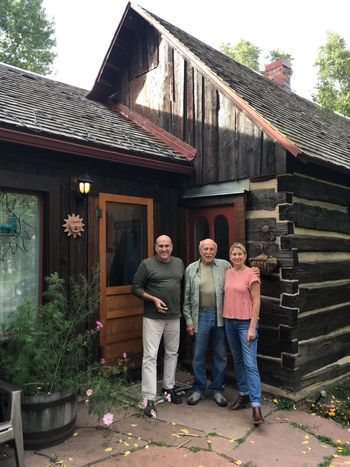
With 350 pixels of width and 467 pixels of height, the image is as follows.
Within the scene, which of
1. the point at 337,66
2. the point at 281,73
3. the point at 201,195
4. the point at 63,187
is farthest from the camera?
the point at 337,66

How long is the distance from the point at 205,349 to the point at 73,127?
2.95m

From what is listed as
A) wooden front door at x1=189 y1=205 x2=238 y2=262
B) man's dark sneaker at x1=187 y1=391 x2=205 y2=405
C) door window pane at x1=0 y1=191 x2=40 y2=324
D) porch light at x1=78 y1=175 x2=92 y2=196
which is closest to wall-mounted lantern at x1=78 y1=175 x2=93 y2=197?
porch light at x1=78 y1=175 x2=92 y2=196

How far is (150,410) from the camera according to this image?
3994mm

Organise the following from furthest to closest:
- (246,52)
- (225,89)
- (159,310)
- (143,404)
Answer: (246,52)
(225,89)
(159,310)
(143,404)

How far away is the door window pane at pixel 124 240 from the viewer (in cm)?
499

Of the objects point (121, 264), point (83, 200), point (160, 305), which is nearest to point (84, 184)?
point (83, 200)

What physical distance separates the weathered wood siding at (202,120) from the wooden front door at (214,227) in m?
0.39

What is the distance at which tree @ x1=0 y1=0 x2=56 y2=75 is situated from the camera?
21.1m

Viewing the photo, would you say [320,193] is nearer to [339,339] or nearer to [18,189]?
[339,339]

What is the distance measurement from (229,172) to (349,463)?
329 centimetres

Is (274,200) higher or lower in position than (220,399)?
higher

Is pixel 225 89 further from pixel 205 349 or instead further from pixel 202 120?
pixel 205 349

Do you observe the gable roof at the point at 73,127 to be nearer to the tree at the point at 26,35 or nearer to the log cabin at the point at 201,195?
the log cabin at the point at 201,195

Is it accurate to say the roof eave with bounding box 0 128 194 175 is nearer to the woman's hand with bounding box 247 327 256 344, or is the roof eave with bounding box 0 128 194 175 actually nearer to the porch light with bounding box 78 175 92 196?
the porch light with bounding box 78 175 92 196
